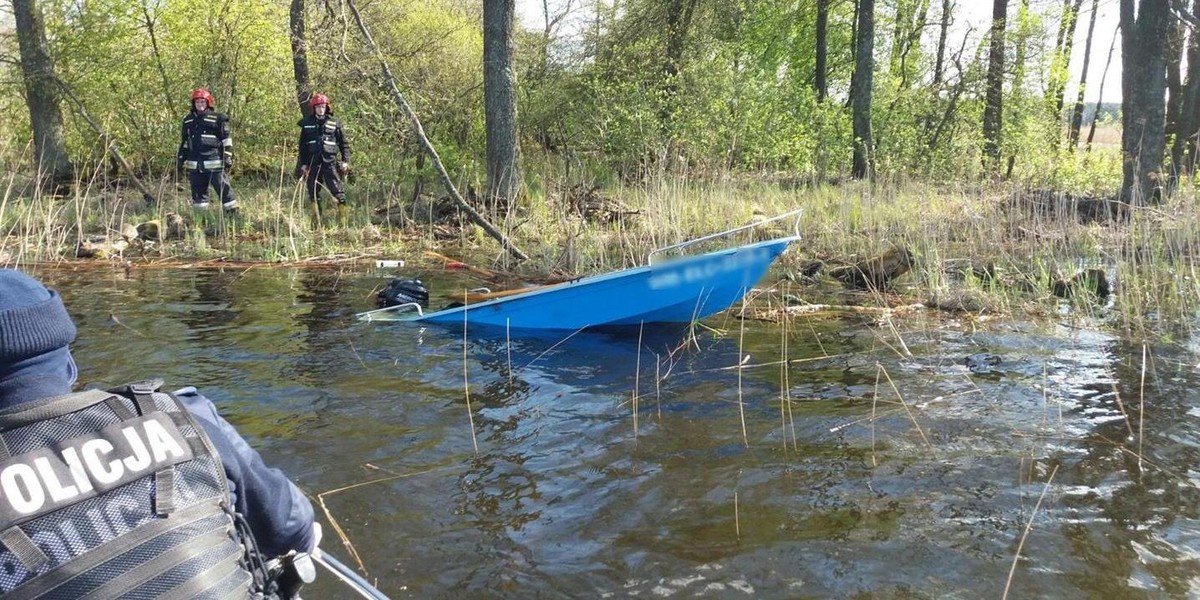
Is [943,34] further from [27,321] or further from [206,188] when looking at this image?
[27,321]

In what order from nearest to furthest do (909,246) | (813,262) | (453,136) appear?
1. (909,246)
2. (813,262)
3. (453,136)

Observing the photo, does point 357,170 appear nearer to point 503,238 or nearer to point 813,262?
point 503,238

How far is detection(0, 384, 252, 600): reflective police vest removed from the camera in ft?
4.68

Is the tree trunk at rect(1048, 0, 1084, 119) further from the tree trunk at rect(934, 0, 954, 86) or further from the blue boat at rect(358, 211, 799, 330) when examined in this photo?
the blue boat at rect(358, 211, 799, 330)

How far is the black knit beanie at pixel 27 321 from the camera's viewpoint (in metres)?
1.44

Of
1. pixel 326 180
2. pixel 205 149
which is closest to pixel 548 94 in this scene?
pixel 326 180

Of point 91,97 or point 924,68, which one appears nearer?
point 91,97

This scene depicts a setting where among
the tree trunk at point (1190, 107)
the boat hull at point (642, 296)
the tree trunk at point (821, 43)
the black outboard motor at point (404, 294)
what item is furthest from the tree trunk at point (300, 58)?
the tree trunk at point (1190, 107)

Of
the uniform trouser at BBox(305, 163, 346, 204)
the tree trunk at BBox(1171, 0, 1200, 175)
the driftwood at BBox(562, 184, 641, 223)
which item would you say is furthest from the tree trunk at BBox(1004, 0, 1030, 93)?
the uniform trouser at BBox(305, 163, 346, 204)

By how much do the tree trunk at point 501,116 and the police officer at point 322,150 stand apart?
2111mm

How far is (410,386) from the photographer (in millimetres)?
5602

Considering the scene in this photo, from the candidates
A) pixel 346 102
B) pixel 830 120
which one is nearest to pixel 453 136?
pixel 346 102

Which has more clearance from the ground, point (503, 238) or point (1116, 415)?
point (503, 238)

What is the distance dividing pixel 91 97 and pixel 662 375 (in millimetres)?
13136
